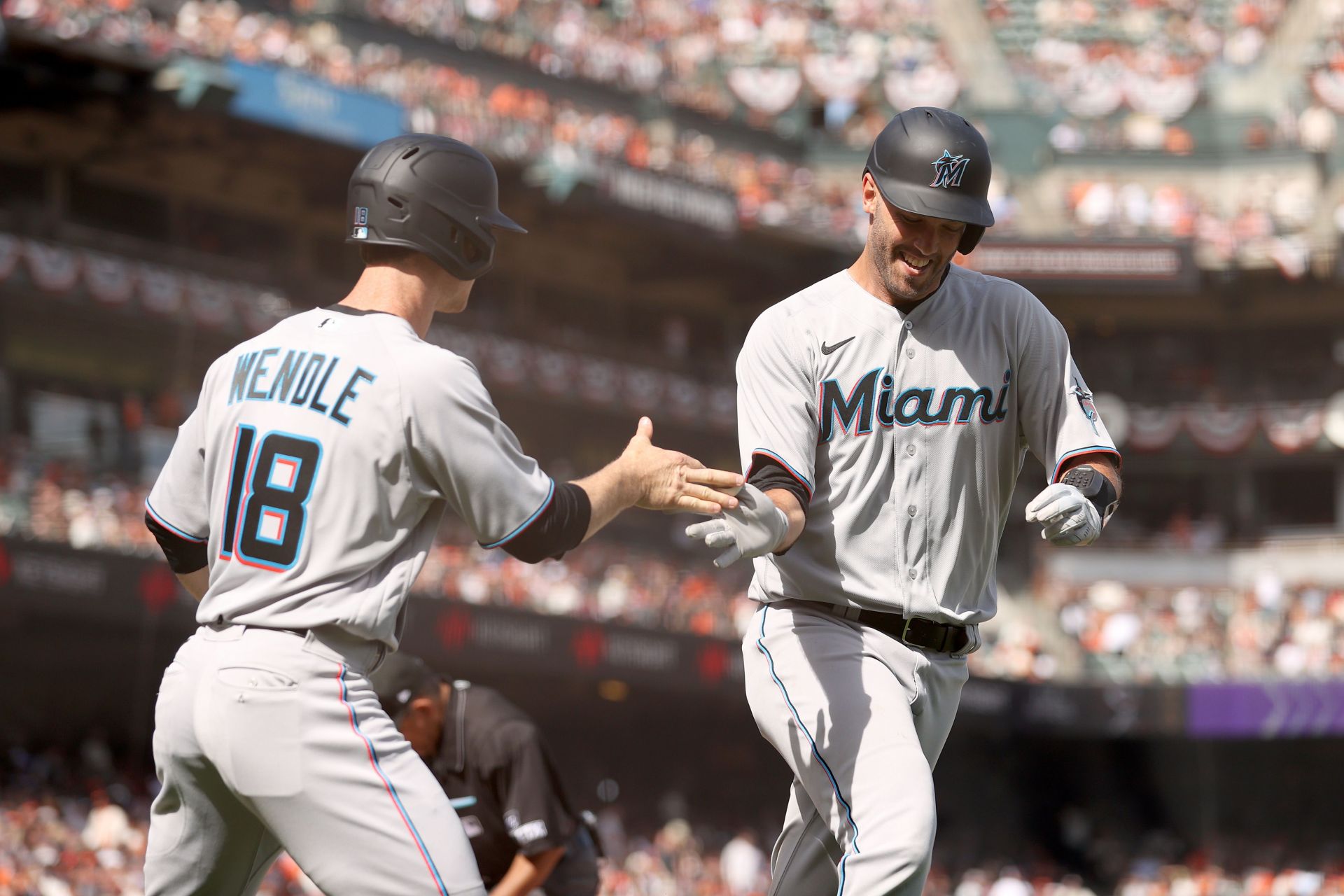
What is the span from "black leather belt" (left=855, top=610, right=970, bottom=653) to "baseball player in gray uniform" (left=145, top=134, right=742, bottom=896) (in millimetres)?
665

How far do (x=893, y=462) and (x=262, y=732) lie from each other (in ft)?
5.75

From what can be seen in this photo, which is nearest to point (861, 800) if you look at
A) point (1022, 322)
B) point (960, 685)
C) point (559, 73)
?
point (960, 685)

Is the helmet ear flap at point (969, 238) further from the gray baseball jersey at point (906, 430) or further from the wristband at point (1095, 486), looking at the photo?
the wristband at point (1095, 486)

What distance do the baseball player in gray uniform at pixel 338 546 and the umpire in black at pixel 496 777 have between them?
203cm

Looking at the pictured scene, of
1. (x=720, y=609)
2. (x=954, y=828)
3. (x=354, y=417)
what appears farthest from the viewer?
(x=954, y=828)

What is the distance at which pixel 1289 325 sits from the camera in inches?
1249

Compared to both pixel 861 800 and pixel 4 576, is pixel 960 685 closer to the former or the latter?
pixel 861 800

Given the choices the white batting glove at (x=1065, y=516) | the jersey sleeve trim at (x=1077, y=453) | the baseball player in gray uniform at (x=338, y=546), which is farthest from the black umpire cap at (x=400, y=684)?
the white batting glove at (x=1065, y=516)

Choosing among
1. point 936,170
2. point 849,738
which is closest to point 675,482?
point 849,738

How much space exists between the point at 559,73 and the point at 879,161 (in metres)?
24.3

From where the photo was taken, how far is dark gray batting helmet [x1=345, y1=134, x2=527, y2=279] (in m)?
3.94

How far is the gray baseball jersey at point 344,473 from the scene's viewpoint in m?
3.69

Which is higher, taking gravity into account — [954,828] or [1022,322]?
[1022,322]

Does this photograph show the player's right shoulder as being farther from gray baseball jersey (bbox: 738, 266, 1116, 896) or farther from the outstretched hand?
gray baseball jersey (bbox: 738, 266, 1116, 896)
